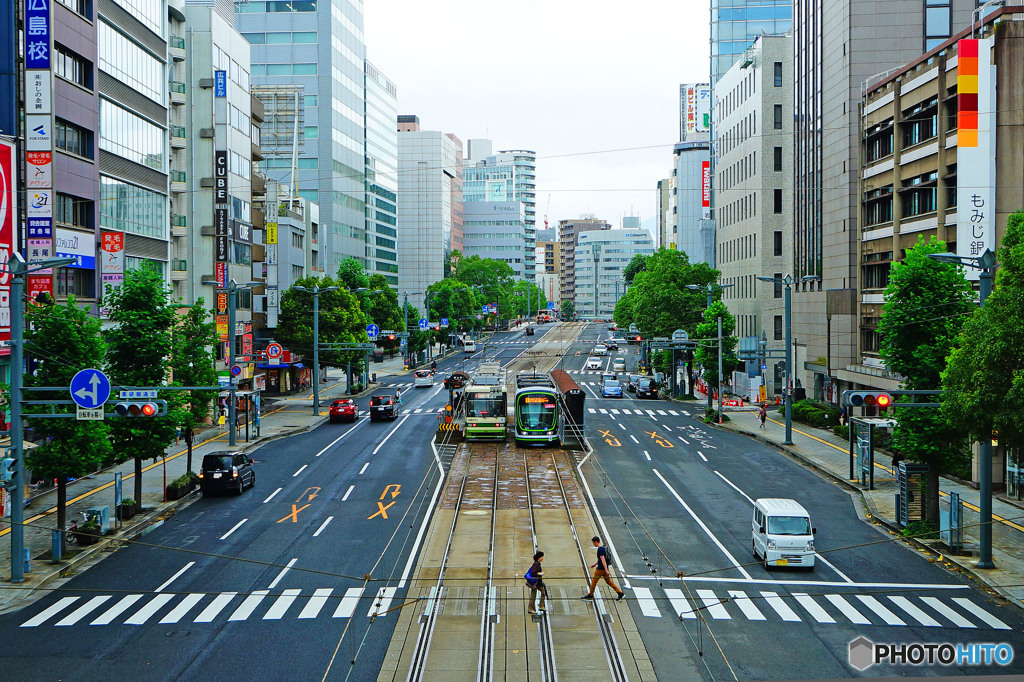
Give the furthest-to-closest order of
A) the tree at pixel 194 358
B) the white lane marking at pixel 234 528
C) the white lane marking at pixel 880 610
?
the tree at pixel 194 358, the white lane marking at pixel 234 528, the white lane marking at pixel 880 610

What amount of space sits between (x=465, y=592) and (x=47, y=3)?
3538 cm

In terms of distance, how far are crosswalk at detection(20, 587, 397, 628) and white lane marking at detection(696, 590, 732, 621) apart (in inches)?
330

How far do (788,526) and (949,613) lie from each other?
17.7ft

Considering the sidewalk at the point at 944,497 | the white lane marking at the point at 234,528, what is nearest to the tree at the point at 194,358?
the white lane marking at the point at 234,528

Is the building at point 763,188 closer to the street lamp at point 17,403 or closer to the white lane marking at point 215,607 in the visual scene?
the white lane marking at point 215,607

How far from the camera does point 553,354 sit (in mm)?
127938

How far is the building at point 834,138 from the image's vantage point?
64.2 meters

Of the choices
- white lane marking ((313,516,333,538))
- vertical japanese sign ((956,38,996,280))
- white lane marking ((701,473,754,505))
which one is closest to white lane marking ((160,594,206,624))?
white lane marking ((313,516,333,538))

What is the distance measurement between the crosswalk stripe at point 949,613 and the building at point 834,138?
4104cm

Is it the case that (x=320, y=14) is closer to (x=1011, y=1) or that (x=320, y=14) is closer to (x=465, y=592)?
(x=1011, y=1)

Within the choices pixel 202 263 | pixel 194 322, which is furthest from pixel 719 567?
pixel 202 263

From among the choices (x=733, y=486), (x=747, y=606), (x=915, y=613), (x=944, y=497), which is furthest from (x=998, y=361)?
(x=733, y=486)

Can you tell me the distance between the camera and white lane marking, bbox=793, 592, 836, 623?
22745 millimetres

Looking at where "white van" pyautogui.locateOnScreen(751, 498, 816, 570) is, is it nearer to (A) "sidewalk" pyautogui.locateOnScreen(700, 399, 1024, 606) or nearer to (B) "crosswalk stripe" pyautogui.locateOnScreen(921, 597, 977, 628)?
(B) "crosswalk stripe" pyautogui.locateOnScreen(921, 597, 977, 628)
